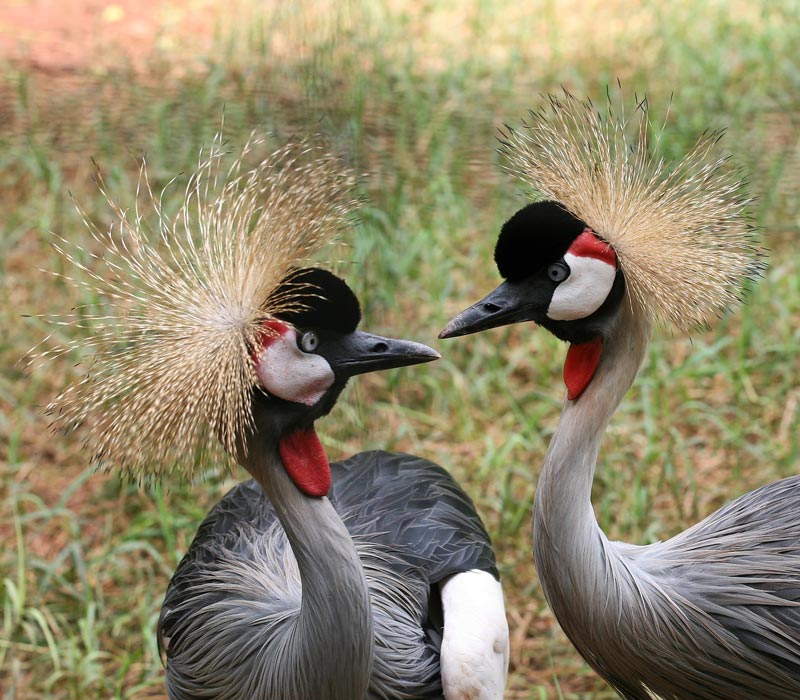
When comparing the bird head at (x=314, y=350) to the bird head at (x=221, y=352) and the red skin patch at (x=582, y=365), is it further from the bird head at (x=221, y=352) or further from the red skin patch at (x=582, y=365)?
the red skin patch at (x=582, y=365)

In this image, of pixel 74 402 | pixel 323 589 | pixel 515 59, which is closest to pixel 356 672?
pixel 323 589

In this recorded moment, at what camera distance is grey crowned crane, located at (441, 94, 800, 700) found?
5.14 feet

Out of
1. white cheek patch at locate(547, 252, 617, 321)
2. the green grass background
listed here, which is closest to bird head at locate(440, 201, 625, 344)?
white cheek patch at locate(547, 252, 617, 321)

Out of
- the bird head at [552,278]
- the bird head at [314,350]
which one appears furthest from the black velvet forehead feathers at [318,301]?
the bird head at [552,278]

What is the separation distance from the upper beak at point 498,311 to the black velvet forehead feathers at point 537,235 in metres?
0.03

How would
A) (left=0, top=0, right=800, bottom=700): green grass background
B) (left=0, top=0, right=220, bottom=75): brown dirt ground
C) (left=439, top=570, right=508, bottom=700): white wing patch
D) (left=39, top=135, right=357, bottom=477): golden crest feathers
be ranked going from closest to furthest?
(left=39, top=135, right=357, bottom=477): golden crest feathers, (left=439, top=570, right=508, bottom=700): white wing patch, (left=0, top=0, right=800, bottom=700): green grass background, (left=0, top=0, right=220, bottom=75): brown dirt ground

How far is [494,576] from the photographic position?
1.90 meters

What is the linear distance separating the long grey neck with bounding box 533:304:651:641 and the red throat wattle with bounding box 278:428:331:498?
0.32m

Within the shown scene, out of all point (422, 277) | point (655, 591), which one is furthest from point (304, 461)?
point (422, 277)

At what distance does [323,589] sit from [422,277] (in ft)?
5.65

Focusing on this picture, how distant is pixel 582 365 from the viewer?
1.62m

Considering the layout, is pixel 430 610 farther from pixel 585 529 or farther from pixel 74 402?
pixel 74 402

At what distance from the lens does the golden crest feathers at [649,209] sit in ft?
5.17

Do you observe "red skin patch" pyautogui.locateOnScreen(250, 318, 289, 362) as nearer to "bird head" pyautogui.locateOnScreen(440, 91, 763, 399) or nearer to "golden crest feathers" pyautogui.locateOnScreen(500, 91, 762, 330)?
"bird head" pyautogui.locateOnScreen(440, 91, 763, 399)
